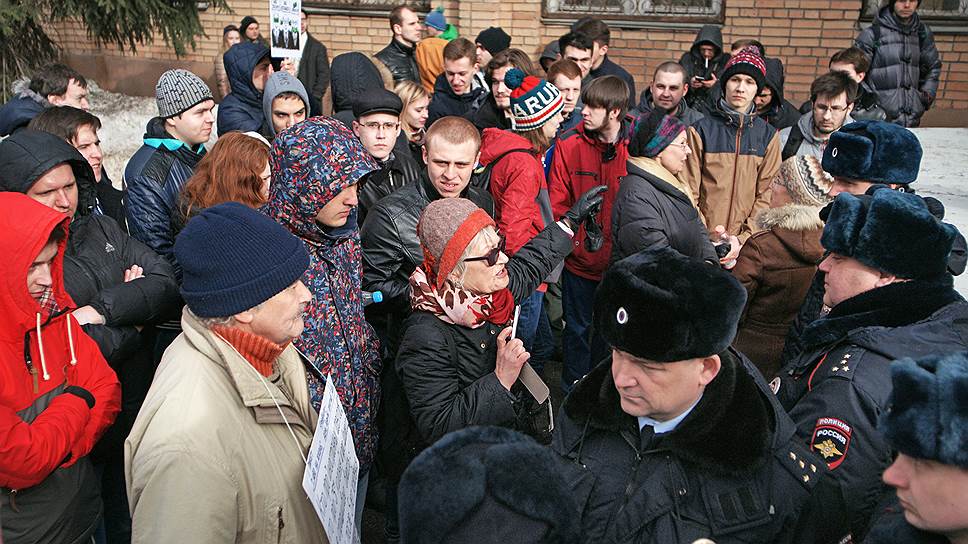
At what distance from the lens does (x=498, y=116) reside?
6.12m

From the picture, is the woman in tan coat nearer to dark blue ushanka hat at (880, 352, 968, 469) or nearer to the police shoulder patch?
the police shoulder patch

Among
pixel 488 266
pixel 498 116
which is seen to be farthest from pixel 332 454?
pixel 498 116

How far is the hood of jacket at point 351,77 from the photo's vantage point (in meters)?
6.50

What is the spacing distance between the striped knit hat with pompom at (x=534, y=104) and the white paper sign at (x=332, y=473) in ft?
10.0

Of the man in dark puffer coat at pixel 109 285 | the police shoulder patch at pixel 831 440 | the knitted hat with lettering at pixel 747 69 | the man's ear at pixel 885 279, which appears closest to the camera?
the police shoulder patch at pixel 831 440

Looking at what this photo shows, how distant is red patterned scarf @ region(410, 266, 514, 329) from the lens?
8.89 ft

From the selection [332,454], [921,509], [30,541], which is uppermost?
[921,509]

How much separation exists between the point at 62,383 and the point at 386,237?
5.34 ft

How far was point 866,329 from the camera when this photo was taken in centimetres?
232

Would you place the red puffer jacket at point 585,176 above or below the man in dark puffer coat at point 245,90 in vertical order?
below

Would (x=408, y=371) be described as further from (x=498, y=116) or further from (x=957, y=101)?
(x=957, y=101)

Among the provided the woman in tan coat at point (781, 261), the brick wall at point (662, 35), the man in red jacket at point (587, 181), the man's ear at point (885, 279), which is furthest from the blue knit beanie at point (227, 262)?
the brick wall at point (662, 35)

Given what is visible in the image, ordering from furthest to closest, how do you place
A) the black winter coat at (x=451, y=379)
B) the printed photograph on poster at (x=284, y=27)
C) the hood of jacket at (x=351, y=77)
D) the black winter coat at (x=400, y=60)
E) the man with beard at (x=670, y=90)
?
the black winter coat at (x=400, y=60), the hood of jacket at (x=351, y=77), the printed photograph on poster at (x=284, y=27), the man with beard at (x=670, y=90), the black winter coat at (x=451, y=379)

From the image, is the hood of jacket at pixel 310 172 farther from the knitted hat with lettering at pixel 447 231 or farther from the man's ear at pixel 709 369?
the man's ear at pixel 709 369
